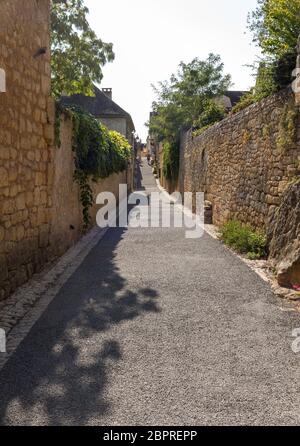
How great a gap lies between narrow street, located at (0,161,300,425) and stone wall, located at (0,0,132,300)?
839 mm

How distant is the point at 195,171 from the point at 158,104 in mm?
13620

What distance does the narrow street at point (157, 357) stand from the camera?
2.58 meters

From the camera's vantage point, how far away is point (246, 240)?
7559 millimetres

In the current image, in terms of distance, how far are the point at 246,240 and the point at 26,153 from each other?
410 cm

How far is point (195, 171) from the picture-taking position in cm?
1692

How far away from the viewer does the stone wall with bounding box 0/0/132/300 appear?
495cm

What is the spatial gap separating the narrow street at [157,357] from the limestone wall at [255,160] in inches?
71.3

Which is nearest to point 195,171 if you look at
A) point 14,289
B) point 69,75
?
point 69,75

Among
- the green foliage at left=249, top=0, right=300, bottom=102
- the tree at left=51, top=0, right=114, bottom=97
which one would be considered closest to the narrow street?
the green foliage at left=249, top=0, right=300, bottom=102

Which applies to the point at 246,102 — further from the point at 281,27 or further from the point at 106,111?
the point at 106,111

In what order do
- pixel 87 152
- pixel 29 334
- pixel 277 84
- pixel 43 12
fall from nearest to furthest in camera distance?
pixel 29 334 → pixel 43 12 → pixel 277 84 → pixel 87 152

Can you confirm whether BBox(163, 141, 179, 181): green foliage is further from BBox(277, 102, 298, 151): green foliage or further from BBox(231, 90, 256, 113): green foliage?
BBox(277, 102, 298, 151): green foliage

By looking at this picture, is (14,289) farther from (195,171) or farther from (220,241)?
(195,171)

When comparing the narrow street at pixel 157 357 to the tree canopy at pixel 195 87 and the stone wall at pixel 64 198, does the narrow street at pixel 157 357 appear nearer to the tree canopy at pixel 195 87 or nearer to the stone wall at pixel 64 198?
the stone wall at pixel 64 198
